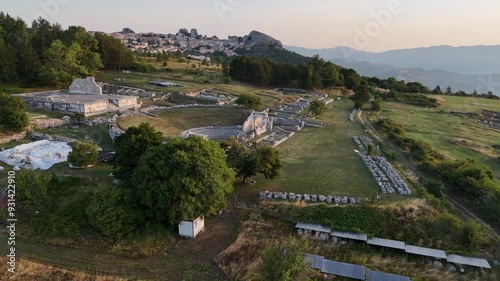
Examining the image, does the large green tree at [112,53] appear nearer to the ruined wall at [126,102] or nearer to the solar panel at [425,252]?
the ruined wall at [126,102]

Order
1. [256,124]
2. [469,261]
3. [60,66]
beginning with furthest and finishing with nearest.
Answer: [60,66]
[256,124]
[469,261]

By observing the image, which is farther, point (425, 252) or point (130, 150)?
point (130, 150)

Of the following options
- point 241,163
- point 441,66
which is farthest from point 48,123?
point 441,66

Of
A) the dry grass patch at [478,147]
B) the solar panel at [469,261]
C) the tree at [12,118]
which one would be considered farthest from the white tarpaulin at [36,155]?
the dry grass patch at [478,147]

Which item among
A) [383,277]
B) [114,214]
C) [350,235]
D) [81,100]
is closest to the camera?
[383,277]

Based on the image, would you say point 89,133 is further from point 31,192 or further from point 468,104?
point 468,104

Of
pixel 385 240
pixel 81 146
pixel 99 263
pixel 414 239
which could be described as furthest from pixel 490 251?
pixel 81 146
